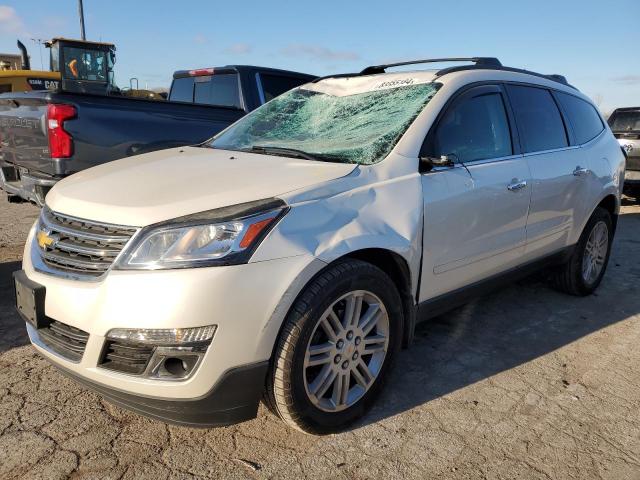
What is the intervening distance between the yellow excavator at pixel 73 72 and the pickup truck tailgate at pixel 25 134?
849cm

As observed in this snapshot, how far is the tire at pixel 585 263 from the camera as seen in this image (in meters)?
4.43

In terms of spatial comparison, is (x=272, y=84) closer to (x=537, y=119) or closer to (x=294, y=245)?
(x=537, y=119)

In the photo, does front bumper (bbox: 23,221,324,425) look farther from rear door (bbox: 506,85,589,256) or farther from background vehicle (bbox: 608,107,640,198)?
background vehicle (bbox: 608,107,640,198)

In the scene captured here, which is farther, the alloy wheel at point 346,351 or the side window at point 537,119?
the side window at point 537,119

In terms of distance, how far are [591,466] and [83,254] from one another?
2.44 meters

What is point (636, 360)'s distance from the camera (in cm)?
348

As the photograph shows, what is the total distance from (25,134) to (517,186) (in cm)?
412

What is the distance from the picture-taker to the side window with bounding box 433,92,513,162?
309cm

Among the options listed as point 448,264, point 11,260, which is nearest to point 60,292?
point 448,264

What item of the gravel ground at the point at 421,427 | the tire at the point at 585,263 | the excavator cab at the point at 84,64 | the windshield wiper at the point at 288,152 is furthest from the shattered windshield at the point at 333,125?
the excavator cab at the point at 84,64

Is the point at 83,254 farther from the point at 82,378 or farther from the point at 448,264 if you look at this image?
the point at 448,264

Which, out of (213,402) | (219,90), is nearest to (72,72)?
(219,90)

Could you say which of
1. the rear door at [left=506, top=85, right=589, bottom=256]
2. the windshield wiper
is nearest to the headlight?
the windshield wiper

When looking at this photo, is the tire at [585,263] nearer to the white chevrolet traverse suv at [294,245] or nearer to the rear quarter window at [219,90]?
the white chevrolet traverse suv at [294,245]
